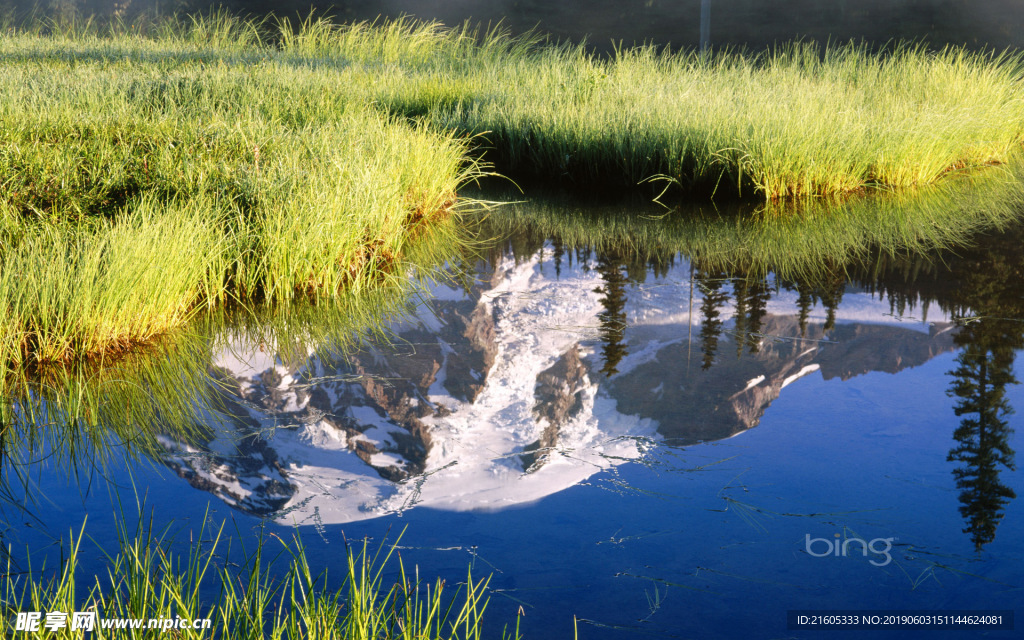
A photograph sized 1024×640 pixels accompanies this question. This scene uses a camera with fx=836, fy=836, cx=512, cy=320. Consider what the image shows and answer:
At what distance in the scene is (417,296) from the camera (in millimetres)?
4012

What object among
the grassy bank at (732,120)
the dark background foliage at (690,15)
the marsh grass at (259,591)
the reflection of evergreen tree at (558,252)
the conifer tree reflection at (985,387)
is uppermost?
the dark background foliage at (690,15)

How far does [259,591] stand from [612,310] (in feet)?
8.21

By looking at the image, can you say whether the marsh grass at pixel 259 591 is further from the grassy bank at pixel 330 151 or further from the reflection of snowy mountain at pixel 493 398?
the grassy bank at pixel 330 151

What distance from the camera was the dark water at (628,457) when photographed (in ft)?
6.13

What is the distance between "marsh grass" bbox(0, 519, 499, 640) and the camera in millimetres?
1441

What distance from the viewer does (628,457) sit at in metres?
2.45

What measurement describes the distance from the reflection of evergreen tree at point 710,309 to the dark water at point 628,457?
17 millimetres

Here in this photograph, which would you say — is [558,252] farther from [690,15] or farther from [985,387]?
[690,15]

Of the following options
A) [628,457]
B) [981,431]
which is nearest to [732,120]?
[981,431]

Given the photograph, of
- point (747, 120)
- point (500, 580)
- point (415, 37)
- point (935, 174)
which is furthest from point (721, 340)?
point (415, 37)

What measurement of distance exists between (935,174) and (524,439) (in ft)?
17.5

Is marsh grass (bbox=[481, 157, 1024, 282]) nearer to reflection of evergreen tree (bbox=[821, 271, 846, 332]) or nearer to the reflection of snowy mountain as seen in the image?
reflection of evergreen tree (bbox=[821, 271, 846, 332])

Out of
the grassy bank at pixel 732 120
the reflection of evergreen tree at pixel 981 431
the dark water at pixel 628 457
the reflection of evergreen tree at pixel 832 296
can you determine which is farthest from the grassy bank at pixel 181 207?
the reflection of evergreen tree at pixel 981 431

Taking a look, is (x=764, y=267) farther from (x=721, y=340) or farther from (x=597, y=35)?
(x=597, y=35)
